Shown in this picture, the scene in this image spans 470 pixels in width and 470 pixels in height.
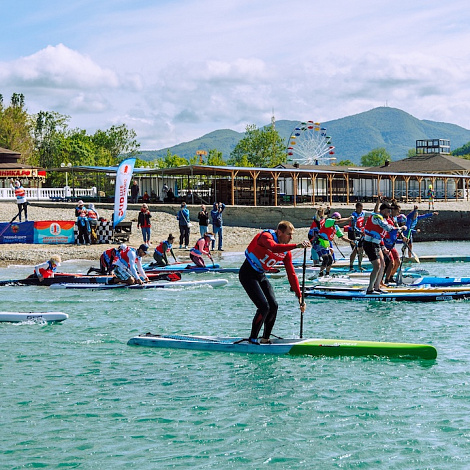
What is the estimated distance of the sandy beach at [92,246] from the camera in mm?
27406

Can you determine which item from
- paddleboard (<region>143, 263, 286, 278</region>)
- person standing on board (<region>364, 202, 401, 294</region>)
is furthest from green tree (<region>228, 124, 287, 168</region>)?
person standing on board (<region>364, 202, 401, 294</region>)

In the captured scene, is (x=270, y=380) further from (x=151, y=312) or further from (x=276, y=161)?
(x=276, y=161)

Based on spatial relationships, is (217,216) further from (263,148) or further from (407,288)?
(263,148)

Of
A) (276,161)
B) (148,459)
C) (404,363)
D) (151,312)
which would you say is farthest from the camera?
(276,161)

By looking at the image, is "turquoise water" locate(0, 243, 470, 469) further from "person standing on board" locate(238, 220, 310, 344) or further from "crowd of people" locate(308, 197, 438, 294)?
"crowd of people" locate(308, 197, 438, 294)

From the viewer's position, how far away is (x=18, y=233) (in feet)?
97.5

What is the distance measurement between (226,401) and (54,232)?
2155cm

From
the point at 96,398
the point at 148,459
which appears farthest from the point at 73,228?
the point at 148,459

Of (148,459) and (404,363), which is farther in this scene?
(404,363)

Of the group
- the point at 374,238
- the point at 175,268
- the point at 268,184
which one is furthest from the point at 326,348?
the point at 268,184

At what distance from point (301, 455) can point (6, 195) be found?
41.2 m

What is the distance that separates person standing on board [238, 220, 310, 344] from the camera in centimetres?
1025

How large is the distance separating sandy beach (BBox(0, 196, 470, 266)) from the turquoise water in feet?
41.9

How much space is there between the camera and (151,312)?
53.2ft
